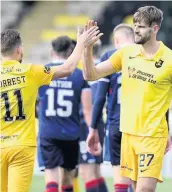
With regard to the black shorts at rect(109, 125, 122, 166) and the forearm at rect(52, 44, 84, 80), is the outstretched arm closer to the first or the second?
the forearm at rect(52, 44, 84, 80)

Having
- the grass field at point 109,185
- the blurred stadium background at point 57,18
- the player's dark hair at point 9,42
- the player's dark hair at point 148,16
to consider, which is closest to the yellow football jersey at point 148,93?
the player's dark hair at point 148,16

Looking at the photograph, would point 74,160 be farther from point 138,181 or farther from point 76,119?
point 138,181

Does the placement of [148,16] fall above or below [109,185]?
above

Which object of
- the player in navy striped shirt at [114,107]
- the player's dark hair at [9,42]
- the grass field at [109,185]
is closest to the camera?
the player's dark hair at [9,42]

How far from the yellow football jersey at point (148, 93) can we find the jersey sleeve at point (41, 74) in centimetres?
68

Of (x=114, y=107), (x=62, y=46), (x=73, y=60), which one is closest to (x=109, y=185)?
(x=62, y=46)

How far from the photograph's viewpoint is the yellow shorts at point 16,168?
6.96 meters

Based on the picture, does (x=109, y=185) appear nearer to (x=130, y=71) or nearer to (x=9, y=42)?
(x=130, y=71)

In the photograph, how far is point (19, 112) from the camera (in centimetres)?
710

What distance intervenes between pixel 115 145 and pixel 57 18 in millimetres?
16164

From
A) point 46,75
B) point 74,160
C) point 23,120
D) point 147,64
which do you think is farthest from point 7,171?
point 74,160

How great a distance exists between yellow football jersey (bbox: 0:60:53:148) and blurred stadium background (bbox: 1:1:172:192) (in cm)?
1380

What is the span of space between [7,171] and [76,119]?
2.23 meters

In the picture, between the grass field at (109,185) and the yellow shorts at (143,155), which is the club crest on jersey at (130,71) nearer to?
the yellow shorts at (143,155)
